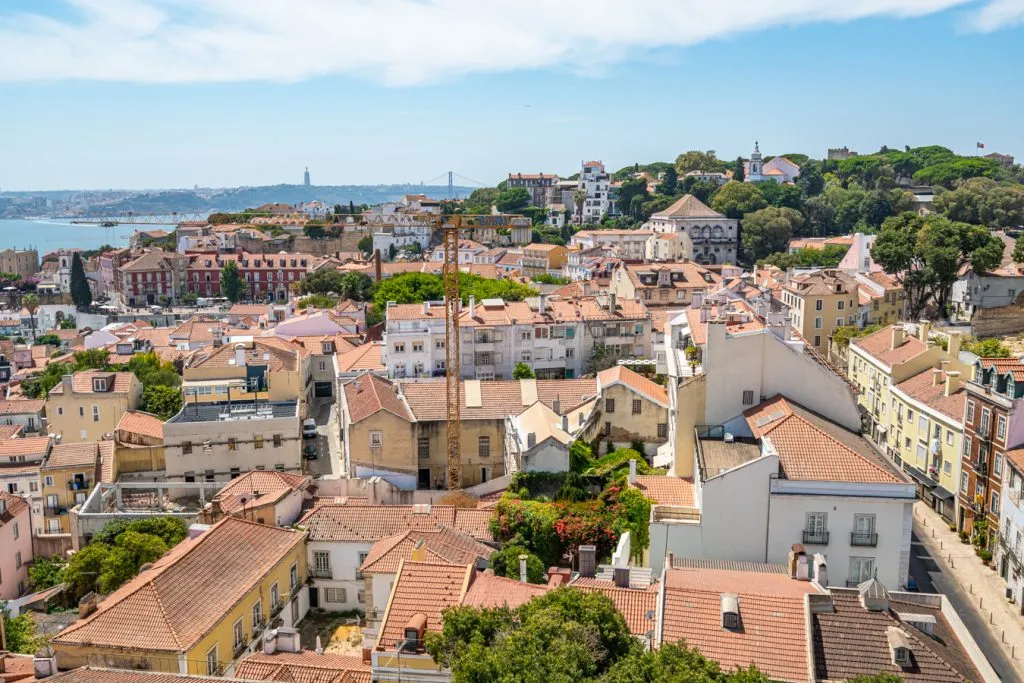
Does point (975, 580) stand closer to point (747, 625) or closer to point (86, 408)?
point (747, 625)

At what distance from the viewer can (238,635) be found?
74.4 feet

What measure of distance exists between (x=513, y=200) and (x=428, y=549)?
11753 centimetres

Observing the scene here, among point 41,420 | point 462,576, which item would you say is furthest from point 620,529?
point 41,420

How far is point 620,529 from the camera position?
1068 inches

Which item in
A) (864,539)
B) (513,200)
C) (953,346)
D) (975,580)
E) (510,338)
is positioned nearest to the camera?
(864,539)

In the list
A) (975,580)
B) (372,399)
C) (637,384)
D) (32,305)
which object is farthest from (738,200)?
(32,305)

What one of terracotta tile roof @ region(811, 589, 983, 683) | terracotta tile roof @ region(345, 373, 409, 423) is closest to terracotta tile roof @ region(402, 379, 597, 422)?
terracotta tile roof @ region(345, 373, 409, 423)

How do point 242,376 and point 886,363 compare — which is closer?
point 886,363

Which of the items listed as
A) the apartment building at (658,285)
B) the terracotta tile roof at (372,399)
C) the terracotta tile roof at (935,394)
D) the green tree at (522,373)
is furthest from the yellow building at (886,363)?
the terracotta tile roof at (372,399)

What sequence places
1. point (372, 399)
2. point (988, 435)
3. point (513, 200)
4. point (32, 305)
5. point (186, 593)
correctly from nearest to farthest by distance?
point (186, 593) < point (988, 435) < point (372, 399) < point (32, 305) < point (513, 200)

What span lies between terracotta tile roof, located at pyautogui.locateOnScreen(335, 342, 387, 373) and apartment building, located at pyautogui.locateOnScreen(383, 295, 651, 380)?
890 mm

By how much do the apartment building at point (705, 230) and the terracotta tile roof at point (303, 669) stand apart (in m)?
84.2

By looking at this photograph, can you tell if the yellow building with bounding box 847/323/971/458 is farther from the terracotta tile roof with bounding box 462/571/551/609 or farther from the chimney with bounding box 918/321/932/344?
the terracotta tile roof with bounding box 462/571/551/609

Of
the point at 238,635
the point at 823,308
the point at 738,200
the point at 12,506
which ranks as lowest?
the point at 12,506
